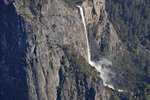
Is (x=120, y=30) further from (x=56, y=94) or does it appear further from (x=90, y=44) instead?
(x=56, y=94)

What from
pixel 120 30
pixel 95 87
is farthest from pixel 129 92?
pixel 120 30

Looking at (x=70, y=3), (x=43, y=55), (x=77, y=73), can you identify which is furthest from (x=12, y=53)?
(x=70, y=3)

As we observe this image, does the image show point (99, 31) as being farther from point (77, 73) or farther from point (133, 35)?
point (77, 73)

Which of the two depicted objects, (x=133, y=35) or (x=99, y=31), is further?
(x=133, y=35)

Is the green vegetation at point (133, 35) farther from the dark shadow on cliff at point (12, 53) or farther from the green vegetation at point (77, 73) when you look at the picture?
the dark shadow on cliff at point (12, 53)

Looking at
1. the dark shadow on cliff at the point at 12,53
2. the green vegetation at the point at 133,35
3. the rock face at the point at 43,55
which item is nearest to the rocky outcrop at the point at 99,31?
the green vegetation at the point at 133,35

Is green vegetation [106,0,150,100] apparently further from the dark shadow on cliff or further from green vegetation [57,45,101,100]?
the dark shadow on cliff
